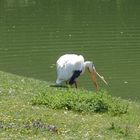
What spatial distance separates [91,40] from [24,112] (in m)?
16.7

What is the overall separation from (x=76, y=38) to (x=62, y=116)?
55.4ft

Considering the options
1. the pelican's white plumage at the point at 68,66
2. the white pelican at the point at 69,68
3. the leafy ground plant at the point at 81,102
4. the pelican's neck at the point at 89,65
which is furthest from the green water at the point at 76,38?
the leafy ground plant at the point at 81,102

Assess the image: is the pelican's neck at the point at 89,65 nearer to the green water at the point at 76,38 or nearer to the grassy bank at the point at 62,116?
the green water at the point at 76,38

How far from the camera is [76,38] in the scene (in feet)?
94.9

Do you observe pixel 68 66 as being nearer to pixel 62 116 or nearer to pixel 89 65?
pixel 89 65

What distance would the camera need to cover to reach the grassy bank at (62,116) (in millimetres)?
10613

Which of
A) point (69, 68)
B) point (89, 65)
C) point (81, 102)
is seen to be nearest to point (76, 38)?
point (89, 65)

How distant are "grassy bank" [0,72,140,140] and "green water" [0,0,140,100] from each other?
5782 mm

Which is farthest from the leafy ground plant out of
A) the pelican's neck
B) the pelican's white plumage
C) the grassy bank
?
the pelican's neck

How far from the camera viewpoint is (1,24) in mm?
34125

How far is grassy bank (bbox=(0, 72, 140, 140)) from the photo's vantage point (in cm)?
1061

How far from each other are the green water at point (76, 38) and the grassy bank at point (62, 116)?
578 centimetres

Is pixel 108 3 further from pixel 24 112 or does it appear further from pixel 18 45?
pixel 24 112

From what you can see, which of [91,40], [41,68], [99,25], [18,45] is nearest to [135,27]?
[99,25]
